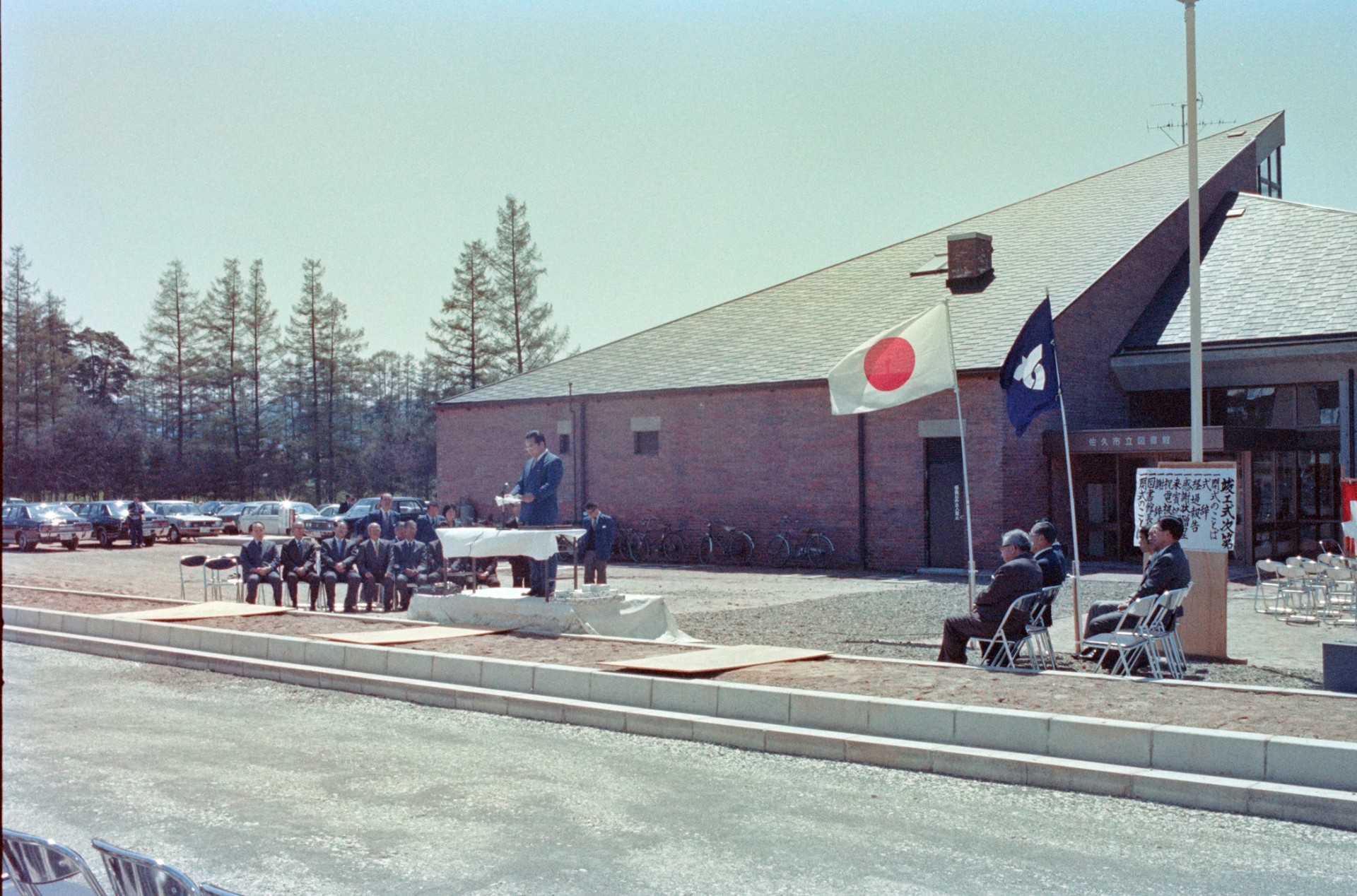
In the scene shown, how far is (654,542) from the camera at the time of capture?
30250mm

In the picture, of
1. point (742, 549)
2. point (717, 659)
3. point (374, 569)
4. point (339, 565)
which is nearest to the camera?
point (717, 659)

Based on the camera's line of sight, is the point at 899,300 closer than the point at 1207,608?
No

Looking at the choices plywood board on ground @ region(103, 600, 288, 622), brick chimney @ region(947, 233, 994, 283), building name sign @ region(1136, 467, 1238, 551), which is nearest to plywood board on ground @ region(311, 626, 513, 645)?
plywood board on ground @ region(103, 600, 288, 622)

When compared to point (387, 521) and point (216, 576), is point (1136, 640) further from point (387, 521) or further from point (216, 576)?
point (216, 576)

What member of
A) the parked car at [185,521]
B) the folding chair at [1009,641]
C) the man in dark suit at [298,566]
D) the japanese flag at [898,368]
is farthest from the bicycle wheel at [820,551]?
the parked car at [185,521]

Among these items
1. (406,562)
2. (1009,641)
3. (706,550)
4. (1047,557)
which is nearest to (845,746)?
(1009,641)

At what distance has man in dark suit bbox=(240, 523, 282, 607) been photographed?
18.0 metres

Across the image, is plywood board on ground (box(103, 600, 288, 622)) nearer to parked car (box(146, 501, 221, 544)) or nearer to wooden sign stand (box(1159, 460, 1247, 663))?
wooden sign stand (box(1159, 460, 1247, 663))

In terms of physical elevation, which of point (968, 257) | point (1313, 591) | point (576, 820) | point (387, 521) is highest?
point (968, 257)

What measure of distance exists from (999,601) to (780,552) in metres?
17.1

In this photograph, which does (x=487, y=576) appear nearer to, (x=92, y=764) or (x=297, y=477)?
(x=92, y=764)

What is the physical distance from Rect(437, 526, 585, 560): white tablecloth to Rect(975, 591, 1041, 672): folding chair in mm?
4841

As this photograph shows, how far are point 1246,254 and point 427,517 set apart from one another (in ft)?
70.2

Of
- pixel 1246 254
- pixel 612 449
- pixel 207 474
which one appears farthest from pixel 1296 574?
pixel 207 474
